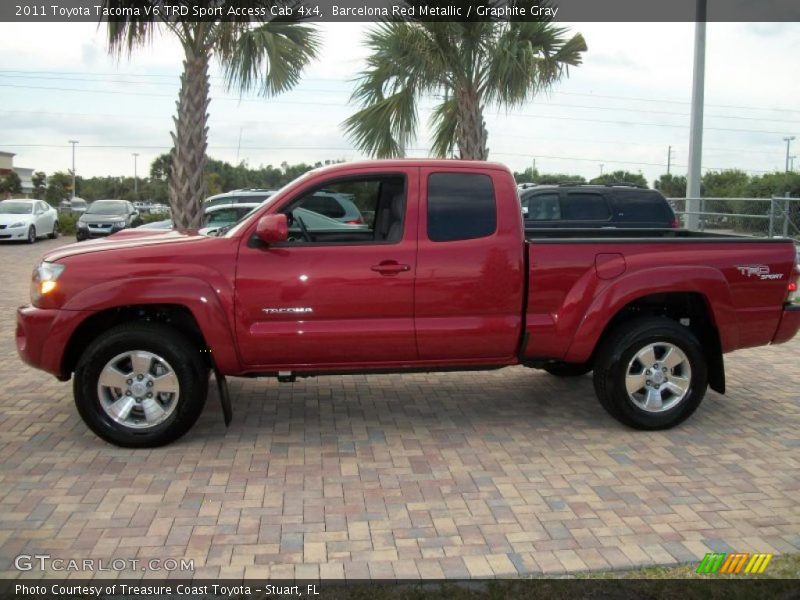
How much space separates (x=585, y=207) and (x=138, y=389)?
884 centimetres

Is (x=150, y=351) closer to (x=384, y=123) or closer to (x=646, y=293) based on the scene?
(x=646, y=293)

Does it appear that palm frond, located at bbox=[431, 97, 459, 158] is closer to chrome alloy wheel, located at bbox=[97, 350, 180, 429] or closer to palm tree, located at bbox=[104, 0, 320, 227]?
palm tree, located at bbox=[104, 0, 320, 227]

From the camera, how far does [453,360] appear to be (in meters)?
5.43

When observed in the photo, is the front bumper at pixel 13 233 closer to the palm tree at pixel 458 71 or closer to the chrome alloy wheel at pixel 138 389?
the palm tree at pixel 458 71

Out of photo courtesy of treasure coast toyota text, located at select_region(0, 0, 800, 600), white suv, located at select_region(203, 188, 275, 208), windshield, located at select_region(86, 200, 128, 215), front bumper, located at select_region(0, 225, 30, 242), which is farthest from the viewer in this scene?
windshield, located at select_region(86, 200, 128, 215)

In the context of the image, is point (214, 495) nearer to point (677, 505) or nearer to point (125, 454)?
point (125, 454)

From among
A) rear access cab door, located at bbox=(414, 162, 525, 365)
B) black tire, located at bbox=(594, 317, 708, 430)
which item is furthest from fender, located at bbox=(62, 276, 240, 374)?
black tire, located at bbox=(594, 317, 708, 430)

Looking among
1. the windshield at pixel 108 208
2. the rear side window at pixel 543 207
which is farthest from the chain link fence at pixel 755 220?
the windshield at pixel 108 208

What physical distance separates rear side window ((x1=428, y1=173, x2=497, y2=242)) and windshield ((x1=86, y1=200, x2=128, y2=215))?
22779 mm

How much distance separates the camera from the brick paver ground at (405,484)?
3.79 m

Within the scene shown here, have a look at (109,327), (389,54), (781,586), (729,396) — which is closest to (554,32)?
(389,54)

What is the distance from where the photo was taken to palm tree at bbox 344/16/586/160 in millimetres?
13148

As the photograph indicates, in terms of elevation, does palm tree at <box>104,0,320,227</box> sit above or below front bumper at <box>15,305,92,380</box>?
above

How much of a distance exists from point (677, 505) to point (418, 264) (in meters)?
2.20
